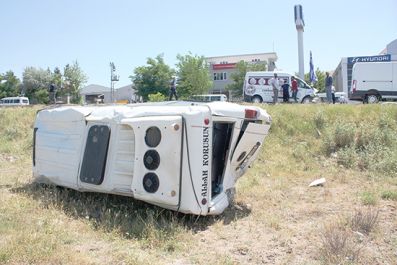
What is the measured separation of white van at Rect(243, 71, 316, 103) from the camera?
24.6m

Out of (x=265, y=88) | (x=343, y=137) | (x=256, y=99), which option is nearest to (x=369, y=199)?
(x=343, y=137)

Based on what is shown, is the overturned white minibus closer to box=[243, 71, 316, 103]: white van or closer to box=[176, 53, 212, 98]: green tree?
box=[243, 71, 316, 103]: white van

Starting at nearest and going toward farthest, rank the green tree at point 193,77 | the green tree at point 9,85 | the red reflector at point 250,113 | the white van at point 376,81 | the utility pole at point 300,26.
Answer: the red reflector at point 250,113 → the white van at point 376,81 → the utility pole at point 300,26 → the green tree at point 193,77 → the green tree at point 9,85

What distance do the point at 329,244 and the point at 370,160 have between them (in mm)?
6207

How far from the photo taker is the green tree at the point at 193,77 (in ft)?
184

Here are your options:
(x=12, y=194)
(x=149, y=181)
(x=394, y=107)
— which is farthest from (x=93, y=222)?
(x=394, y=107)

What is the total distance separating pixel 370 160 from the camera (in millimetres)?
10289

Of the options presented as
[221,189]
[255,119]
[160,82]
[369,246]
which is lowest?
[369,246]

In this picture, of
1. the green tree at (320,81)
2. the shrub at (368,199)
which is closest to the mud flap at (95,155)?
the shrub at (368,199)

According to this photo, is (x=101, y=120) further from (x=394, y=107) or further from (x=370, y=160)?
(x=394, y=107)

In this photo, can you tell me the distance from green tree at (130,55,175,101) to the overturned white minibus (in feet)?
167

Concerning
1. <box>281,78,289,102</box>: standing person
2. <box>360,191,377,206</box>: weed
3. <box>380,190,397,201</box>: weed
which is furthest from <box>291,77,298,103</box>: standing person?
<box>360,191,377,206</box>: weed

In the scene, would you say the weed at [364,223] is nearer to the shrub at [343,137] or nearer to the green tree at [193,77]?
the shrub at [343,137]

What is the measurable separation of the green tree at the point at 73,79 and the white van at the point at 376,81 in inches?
1658
